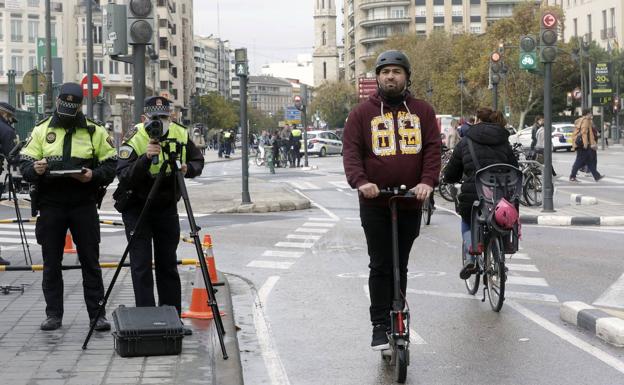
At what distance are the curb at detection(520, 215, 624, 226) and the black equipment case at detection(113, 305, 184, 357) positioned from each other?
11.9 metres

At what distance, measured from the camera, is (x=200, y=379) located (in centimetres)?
659

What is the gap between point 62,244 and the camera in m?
8.31

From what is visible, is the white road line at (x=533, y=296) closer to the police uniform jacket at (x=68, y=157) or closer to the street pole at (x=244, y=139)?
the police uniform jacket at (x=68, y=157)

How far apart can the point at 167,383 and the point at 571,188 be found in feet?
71.9

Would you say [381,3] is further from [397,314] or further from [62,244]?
[397,314]

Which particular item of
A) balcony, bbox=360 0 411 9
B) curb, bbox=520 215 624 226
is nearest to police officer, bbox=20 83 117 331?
curb, bbox=520 215 624 226

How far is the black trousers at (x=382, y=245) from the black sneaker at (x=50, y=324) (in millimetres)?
2572

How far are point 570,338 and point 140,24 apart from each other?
5.24 meters

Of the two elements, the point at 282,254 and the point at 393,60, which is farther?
the point at 282,254

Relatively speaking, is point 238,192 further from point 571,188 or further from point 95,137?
point 95,137

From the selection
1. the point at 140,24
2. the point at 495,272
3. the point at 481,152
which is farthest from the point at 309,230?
the point at 495,272

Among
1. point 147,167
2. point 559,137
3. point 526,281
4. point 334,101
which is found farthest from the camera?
point 334,101

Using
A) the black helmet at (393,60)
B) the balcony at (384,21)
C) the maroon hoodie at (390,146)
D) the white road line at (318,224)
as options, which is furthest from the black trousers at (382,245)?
the balcony at (384,21)

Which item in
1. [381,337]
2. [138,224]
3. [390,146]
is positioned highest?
[390,146]
